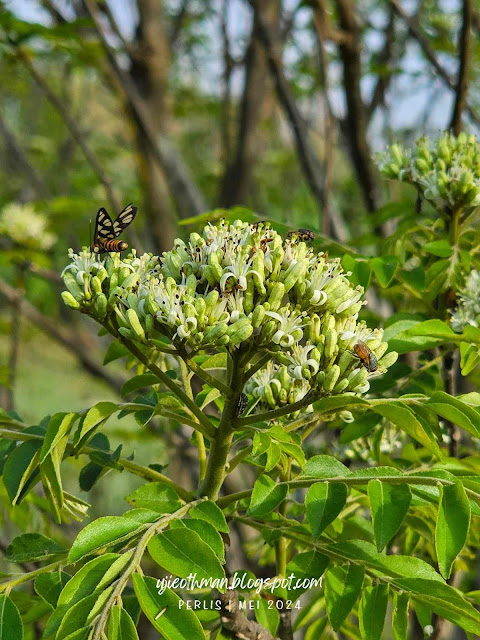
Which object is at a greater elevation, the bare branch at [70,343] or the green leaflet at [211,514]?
the bare branch at [70,343]

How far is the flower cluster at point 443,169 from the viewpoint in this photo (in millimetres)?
1745

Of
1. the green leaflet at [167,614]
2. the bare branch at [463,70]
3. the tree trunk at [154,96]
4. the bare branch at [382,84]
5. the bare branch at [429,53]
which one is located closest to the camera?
the green leaflet at [167,614]

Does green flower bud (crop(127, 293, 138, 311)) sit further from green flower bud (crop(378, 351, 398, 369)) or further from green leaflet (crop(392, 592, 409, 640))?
green leaflet (crop(392, 592, 409, 640))

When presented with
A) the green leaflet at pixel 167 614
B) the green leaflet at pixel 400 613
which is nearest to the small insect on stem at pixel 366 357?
the green leaflet at pixel 400 613

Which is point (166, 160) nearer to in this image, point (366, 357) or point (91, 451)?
point (91, 451)

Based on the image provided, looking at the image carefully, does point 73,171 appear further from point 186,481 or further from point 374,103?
point 186,481

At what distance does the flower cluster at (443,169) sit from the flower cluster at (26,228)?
288cm

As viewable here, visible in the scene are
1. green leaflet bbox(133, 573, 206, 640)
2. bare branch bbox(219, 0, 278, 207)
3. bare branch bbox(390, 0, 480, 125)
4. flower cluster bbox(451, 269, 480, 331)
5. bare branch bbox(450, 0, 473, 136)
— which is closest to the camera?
green leaflet bbox(133, 573, 206, 640)

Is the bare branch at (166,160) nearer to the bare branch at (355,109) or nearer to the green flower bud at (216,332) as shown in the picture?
the bare branch at (355,109)

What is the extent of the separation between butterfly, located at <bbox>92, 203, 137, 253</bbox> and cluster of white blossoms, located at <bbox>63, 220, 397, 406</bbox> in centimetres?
11

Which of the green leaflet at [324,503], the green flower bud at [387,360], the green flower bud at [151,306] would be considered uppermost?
the green flower bud at [151,306]

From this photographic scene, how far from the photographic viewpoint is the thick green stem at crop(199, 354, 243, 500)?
127cm

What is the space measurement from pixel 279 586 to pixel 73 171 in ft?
25.9

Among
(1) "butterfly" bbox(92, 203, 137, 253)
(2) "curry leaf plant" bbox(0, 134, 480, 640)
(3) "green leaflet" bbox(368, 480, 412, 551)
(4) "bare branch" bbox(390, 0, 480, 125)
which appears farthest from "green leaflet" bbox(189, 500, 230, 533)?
(4) "bare branch" bbox(390, 0, 480, 125)
